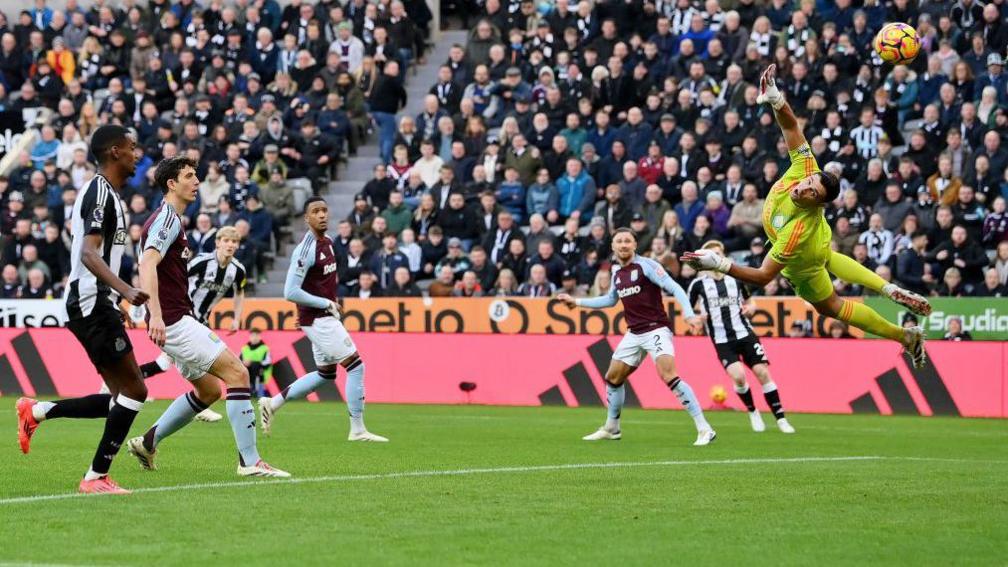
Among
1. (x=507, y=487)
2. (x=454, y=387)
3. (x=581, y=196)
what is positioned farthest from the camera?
(x=581, y=196)

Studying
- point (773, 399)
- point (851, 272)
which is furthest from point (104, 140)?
point (773, 399)

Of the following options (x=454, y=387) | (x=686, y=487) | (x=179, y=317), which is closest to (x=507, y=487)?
(x=686, y=487)

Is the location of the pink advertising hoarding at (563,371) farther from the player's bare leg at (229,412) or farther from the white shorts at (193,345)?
the white shorts at (193,345)

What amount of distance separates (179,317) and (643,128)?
1777 cm

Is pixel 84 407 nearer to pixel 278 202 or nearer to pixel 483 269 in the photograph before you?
pixel 483 269

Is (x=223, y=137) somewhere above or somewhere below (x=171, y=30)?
below

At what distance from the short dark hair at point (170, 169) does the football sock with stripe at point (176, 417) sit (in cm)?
174

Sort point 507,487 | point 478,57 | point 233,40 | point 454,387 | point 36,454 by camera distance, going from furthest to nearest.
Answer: point 233,40 < point 478,57 < point 454,387 < point 36,454 < point 507,487

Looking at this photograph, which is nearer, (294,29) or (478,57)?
(478,57)

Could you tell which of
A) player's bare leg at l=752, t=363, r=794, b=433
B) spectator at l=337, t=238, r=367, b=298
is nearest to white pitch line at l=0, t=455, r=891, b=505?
player's bare leg at l=752, t=363, r=794, b=433

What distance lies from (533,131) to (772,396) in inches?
451

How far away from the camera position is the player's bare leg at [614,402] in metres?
18.0

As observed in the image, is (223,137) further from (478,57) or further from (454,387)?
(454,387)

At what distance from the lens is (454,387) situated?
2647cm
